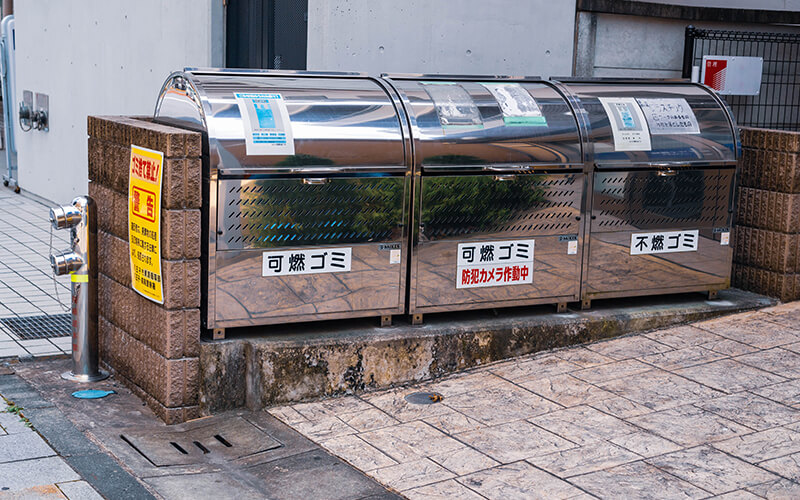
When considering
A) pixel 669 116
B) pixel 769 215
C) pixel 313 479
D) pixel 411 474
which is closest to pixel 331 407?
pixel 313 479

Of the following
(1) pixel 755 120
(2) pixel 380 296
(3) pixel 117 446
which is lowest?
(3) pixel 117 446

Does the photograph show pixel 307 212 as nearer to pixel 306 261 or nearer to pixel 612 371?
pixel 306 261

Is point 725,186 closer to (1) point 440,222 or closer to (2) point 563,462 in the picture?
(1) point 440,222

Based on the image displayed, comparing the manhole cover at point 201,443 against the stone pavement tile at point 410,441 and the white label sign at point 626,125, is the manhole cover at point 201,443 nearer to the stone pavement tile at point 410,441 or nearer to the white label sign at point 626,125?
the stone pavement tile at point 410,441

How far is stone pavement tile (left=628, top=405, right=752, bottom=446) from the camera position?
5043mm

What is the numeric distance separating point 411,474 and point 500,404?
3.36 feet

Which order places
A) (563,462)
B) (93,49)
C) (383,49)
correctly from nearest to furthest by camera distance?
(563,462), (383,49), (93,49)

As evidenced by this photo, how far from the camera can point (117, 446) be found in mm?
5039

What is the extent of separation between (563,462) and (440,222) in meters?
1.77

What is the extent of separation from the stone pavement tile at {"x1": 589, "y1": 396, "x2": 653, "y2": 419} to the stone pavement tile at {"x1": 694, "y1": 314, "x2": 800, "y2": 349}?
1395 mm

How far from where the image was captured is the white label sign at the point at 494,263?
20.0 ft

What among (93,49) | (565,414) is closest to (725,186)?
(565,414)

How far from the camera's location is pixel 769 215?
285 inches

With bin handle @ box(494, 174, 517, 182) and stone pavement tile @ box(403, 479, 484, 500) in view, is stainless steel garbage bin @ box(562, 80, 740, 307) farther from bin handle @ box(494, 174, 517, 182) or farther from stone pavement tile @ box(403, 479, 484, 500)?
stone pavement tile @ box(403, 479, 484, 500)
